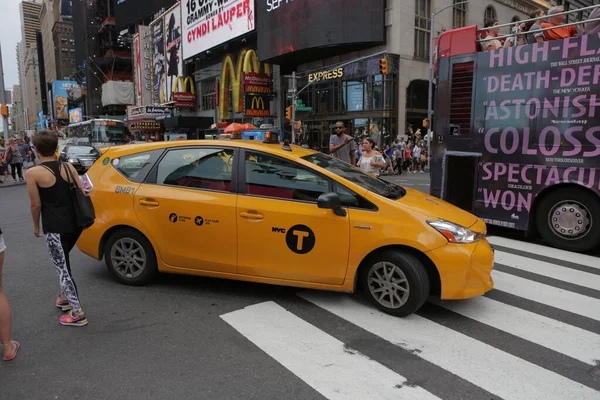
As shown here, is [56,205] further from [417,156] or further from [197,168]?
[417,156]

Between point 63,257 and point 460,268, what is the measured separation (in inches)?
139

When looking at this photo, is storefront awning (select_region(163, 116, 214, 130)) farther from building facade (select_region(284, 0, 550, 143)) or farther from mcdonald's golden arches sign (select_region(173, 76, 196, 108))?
building facade (select_region(284, 0, 550, 143))

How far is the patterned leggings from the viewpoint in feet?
12.7

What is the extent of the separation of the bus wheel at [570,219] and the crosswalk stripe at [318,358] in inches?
186

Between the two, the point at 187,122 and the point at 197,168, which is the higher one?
the point at 187,122

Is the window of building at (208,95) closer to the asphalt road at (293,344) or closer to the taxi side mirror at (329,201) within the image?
the asphalt road at (293,344)

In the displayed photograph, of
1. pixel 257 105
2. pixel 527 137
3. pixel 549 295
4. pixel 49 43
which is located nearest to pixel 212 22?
pixel 257 105

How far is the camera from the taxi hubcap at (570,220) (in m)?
6.50

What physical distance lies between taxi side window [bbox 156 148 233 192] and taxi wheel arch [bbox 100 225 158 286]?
0.65 metres

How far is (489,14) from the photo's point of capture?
3378 cm

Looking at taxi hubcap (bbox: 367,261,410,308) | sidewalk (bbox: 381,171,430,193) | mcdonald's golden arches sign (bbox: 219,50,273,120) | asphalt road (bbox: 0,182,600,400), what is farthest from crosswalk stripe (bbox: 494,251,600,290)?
mcdonald's golden arches sign (bbox: 219,50,273,120)

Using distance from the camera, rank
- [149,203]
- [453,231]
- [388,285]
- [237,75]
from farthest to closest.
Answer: [237,75]
[149,203]
[388,285]
[453,231]

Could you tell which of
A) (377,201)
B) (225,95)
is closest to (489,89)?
(377,201)

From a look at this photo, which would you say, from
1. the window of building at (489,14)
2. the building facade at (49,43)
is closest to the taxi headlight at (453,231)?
the window of building at (489,14)
